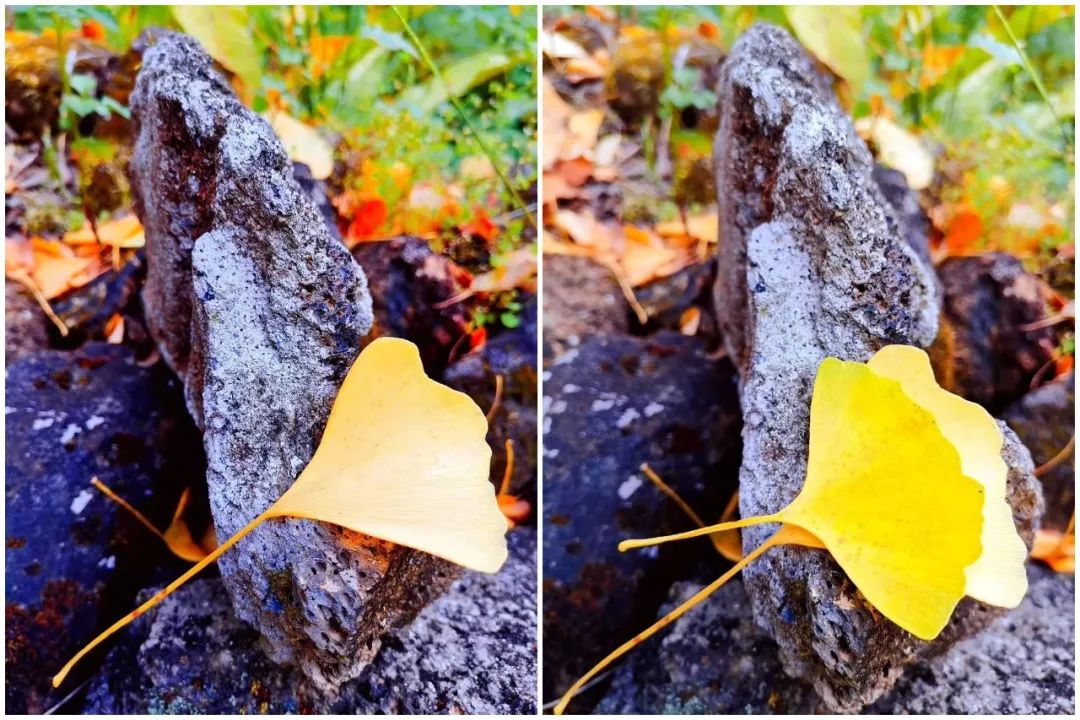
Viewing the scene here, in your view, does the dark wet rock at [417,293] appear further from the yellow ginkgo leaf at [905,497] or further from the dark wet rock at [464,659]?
the yellow ginkgo leaf at [905,497]

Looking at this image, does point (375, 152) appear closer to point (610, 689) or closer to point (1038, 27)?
point (610, 689)

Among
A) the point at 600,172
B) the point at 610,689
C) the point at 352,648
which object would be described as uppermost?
the point at 600,172

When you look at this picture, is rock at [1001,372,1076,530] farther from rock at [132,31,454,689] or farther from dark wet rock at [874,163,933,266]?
rock at [132,31,454,689]

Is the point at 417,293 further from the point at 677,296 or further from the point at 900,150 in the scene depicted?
the point at 900,150

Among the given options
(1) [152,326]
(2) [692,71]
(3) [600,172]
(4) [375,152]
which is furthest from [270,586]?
(2) [692,71]

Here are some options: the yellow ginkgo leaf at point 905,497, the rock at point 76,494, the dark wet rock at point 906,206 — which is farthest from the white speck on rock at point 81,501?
the dark wet rock at point 906,206
